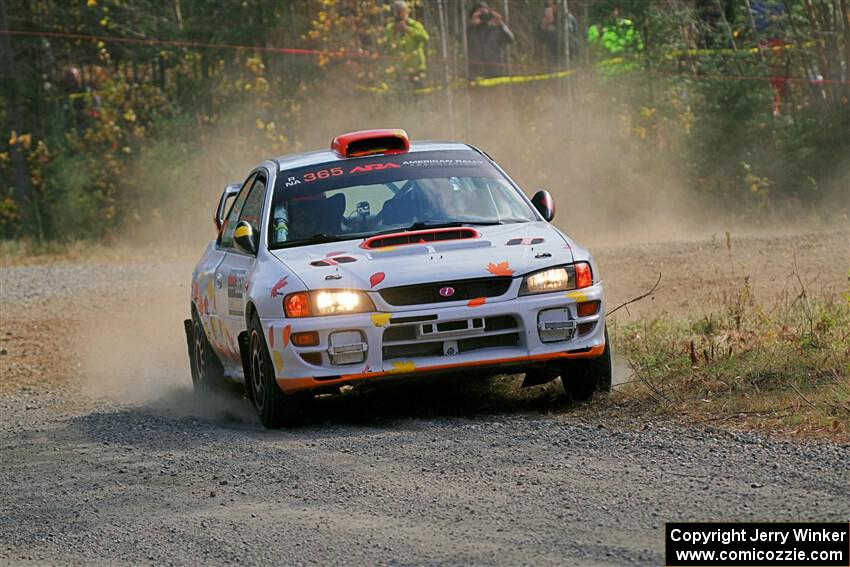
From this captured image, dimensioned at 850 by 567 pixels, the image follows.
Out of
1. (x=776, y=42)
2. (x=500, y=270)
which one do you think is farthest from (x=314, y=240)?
(x=776, y=42)

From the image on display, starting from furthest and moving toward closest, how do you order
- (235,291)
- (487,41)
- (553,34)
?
(553,34)
(487,41)
(235,291)

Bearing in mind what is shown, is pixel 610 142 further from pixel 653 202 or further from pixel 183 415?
pixel 183 415

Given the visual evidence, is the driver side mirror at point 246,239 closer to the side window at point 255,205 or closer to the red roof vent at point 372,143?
the side window at point 255,205

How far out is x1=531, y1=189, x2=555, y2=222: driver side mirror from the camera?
961 cm

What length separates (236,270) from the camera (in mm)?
9539

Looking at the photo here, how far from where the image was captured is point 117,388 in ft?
41.4

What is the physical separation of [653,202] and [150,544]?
20.7 metres

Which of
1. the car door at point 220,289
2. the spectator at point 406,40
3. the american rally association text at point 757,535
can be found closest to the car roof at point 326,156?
the car door at point 220,289

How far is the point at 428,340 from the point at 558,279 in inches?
31.8

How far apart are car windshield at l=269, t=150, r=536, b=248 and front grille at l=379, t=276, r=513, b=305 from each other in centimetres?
93

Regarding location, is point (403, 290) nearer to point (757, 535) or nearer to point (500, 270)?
point (500, 270)

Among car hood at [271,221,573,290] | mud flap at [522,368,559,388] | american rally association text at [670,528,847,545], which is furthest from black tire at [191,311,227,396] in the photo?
american rally association text at [670,528,847,545]

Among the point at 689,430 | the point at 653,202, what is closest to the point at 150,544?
the point at 689,430

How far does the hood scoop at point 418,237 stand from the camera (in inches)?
344
